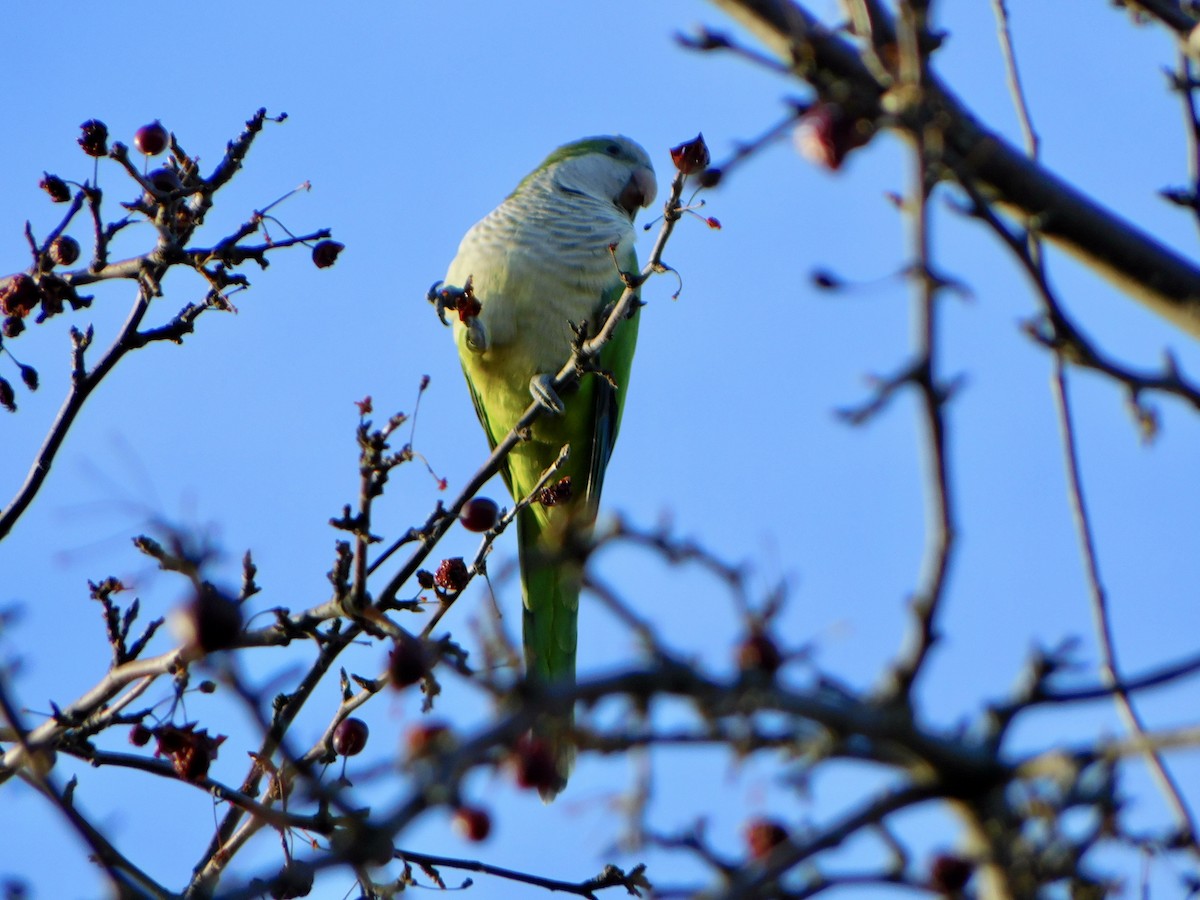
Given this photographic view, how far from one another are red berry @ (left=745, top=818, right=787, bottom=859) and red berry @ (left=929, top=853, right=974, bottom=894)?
1.57 ft

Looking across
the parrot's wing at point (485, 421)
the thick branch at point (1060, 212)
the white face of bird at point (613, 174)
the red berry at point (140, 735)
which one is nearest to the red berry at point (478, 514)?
the red berry at point (140, 735)

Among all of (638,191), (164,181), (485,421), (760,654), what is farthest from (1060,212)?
(638,191)

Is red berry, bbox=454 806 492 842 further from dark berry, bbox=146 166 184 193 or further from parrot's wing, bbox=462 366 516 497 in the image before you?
parrot's wing, bbox=462 366 516 497

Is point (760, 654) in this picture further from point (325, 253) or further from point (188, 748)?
point (325, 253)

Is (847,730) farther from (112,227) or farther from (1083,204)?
(112,227)

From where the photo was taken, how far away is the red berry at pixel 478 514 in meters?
4.05

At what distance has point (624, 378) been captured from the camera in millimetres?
7043

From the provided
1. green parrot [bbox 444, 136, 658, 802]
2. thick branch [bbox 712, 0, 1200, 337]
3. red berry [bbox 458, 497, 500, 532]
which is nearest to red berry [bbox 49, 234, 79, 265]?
red berry [bbox 458, 497, 500, 532]

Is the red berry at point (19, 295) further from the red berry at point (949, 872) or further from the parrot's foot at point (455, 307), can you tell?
the red berry at point (949, 872)

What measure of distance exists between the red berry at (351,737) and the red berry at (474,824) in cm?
91

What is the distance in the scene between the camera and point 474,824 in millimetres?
2533

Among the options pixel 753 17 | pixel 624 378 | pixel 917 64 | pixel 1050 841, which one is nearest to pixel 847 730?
pixel 1050 841

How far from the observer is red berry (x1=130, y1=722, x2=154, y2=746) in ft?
11.3

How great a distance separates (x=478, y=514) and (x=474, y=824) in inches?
63.5
